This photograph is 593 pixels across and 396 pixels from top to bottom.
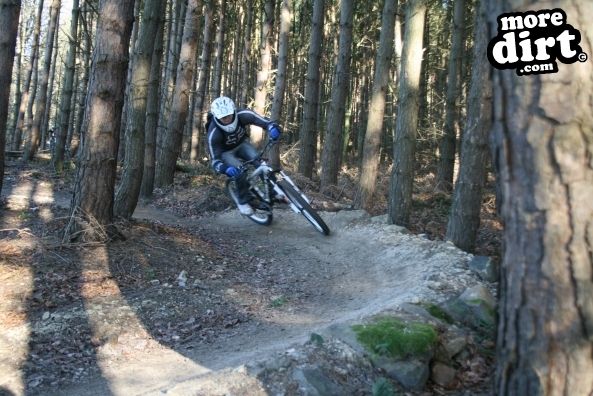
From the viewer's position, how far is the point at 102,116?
23.2 ft

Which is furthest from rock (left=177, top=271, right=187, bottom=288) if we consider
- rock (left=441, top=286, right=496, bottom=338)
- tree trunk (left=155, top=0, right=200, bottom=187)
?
tree trunk (left=155, top=0, right=200, bottom=187)

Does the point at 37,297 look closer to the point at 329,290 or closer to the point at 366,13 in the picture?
the point at 329,290

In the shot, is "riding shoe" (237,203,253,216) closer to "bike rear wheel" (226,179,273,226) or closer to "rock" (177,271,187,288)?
"bike rear wheel" (226,179,273,226)

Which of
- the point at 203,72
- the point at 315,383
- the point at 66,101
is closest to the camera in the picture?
the point at 315,383

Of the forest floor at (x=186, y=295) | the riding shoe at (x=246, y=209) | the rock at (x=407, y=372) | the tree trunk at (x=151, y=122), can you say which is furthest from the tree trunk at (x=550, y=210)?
the tree trunk at (x=151, y=122)

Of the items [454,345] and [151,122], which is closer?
[454,345]

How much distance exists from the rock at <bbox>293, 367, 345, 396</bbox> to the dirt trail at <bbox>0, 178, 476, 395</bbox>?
1.05ft

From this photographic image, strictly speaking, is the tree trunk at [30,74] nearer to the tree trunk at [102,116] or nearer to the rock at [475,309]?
the tree trunk at [102,116]

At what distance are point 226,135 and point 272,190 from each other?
3.95 feet

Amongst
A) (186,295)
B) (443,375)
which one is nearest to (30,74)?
(186,295)

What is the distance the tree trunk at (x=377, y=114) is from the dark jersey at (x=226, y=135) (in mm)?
2683

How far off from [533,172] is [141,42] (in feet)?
28.6

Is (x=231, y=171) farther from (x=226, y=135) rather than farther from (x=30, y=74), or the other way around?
(x=30, y=74)

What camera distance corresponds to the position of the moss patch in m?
4.34
